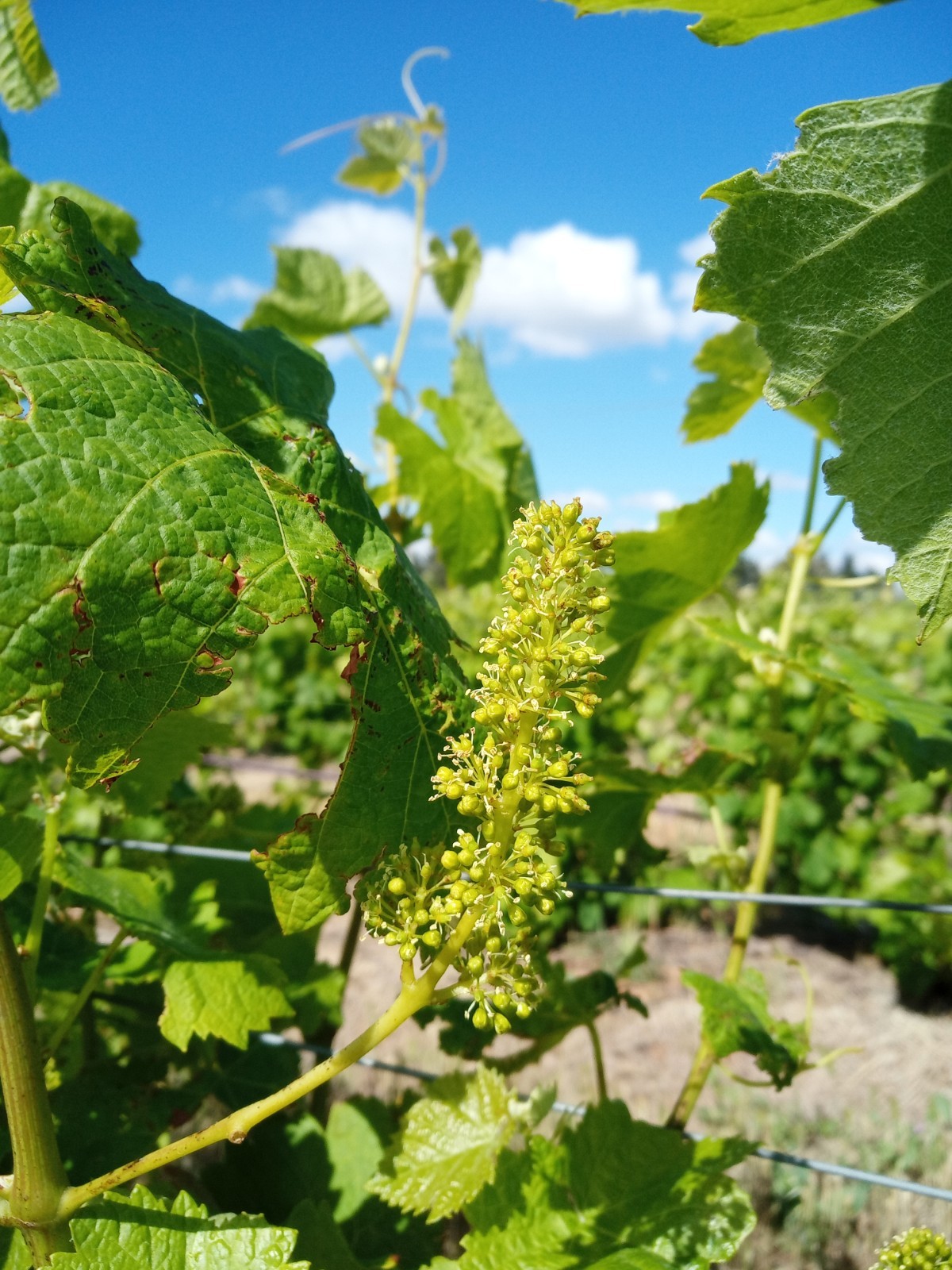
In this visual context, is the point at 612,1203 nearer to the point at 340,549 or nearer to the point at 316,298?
the point at 340,549

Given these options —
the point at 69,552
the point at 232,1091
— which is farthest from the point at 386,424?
the point at 69,552

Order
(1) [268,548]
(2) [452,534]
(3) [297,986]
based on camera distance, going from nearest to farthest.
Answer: (1) [268,548] → (3) [297,986] → (2) [452,534]

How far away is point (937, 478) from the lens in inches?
41.9

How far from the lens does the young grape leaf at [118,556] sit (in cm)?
84

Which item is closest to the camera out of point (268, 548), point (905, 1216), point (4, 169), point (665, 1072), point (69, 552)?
point (69, 552)

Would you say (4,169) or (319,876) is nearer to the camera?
(319,876)

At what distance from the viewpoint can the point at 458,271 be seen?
9.41 feet

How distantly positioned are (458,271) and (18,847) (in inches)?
81.2

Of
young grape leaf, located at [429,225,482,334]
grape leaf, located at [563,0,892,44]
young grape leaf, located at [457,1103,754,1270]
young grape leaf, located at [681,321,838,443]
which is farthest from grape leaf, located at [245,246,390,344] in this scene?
young grape leaf, located at [457,1103,754,1270]

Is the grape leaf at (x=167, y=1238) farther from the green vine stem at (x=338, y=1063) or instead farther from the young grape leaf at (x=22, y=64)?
the young grape leaf at (x=22, y=64)

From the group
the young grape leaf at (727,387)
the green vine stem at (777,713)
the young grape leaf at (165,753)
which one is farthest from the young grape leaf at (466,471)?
the young grape leaf at (165,753)

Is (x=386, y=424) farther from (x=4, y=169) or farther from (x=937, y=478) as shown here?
(x=937, y=478)

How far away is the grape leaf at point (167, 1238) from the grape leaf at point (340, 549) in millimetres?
374

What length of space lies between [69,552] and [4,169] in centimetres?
122
